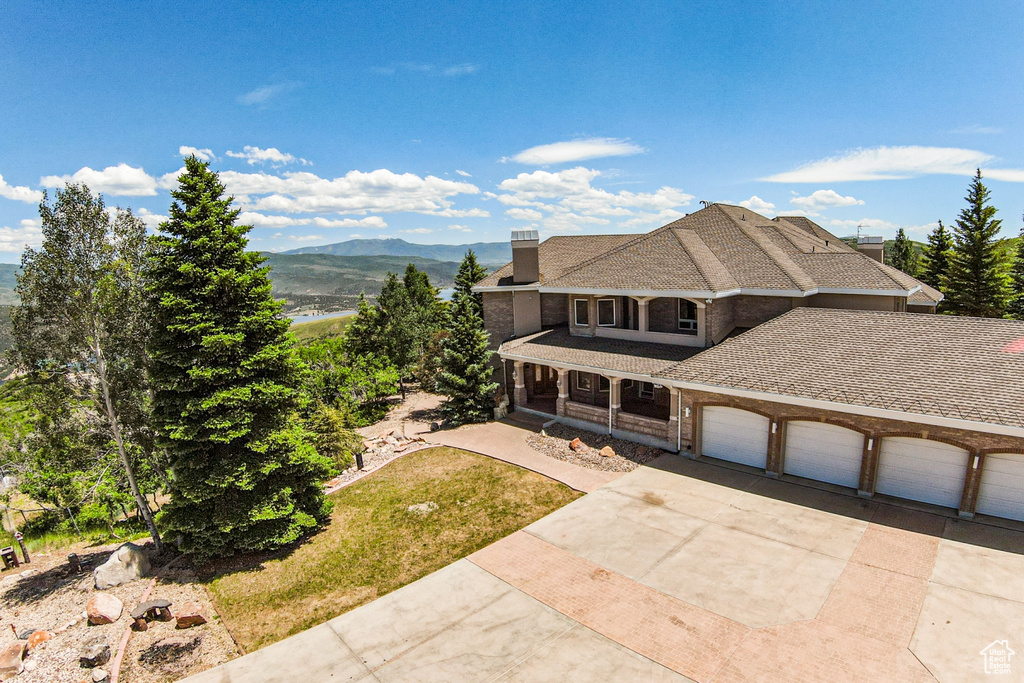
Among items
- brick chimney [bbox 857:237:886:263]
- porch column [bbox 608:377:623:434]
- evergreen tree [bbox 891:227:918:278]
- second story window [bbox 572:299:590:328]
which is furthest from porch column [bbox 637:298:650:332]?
evergreen tree [bbox 891:227:918:278]

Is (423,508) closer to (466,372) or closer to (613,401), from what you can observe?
(613,401)

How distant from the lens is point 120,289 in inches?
535

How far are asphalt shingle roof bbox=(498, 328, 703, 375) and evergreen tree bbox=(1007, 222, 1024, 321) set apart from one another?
30.4 metres

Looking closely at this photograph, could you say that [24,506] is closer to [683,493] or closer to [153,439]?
[153,439]

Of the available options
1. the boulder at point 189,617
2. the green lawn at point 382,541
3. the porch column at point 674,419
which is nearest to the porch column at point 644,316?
the porch column at point 674,419

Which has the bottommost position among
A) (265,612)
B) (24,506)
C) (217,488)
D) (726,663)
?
(24,506)

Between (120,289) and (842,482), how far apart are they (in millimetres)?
21544

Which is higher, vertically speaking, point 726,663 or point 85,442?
point 85,442

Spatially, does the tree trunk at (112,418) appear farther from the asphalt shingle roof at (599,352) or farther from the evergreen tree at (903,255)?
the evergreen tree at (903,255)

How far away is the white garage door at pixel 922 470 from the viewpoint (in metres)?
13.3

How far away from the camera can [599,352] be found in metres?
22.1

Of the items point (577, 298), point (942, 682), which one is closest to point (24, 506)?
point (577, 298)

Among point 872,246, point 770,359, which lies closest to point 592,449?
point 770,359

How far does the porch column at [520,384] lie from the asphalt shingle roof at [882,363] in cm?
841
